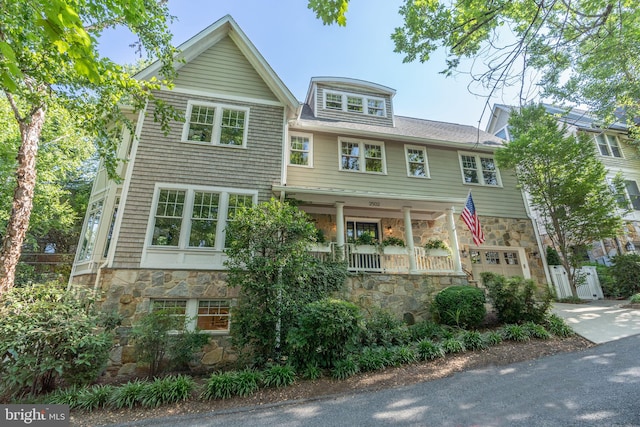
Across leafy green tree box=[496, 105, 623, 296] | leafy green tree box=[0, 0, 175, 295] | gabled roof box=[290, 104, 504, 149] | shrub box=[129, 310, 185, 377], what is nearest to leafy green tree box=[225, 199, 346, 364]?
shrub box=[129, 310, 185, 377]

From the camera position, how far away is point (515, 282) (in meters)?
6.98

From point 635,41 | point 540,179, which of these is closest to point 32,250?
point 540,179

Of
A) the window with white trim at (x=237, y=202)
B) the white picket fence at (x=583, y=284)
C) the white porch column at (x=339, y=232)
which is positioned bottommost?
the white picket fence at (x=583, y=284)

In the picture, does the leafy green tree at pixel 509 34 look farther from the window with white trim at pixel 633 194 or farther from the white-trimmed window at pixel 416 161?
the window with white trim at pixel 633 194

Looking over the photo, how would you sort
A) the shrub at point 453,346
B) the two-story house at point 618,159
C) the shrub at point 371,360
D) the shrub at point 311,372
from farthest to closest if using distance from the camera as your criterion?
the two-story house at point 618,159
the shrub at point 453,346
the shrub at point 371,360
the shrub at point 311,372

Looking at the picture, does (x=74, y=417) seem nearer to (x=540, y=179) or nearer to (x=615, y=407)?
(x=615, y=407)

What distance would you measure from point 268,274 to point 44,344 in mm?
3868

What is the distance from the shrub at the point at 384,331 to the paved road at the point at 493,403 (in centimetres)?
170

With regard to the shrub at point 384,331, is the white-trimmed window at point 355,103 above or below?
above

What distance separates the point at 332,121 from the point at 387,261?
6.34 metres

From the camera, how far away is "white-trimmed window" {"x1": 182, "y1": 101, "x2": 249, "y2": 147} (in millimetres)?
8328

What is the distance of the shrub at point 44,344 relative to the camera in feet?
14.9

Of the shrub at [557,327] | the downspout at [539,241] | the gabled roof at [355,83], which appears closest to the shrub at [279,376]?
the shrub at [557,327]

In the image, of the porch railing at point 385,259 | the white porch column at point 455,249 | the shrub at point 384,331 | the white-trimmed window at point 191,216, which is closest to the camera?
the shrub at point 384,331
